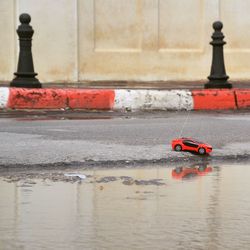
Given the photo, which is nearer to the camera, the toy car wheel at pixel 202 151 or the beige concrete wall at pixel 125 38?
the toy car wheel at pixel 202 151

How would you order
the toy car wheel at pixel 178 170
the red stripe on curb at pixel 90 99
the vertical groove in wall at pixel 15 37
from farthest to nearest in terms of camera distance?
the vertical groove in wall at pixel 15 37 < the red stripe on curb at pixel 90 99 < the toy car wheel at pixel 178 170

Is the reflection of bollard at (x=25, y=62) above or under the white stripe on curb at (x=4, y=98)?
above

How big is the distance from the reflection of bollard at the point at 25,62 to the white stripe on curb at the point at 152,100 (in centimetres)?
113

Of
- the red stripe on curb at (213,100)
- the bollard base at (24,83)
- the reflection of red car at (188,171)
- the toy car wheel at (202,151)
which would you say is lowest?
the reflection of red car at (188,171)

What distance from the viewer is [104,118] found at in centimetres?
1097

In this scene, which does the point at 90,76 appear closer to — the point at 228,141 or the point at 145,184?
the point at 228,141

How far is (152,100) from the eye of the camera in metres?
12.3

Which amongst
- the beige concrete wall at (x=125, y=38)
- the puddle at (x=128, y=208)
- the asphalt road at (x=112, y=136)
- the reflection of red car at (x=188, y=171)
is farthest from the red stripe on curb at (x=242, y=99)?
the reflection of red car at (x=188, y=171)

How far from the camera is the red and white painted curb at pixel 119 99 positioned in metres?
11.9

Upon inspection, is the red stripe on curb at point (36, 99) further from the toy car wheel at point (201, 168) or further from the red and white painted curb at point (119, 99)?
the toy car wheel at point (201, 168)

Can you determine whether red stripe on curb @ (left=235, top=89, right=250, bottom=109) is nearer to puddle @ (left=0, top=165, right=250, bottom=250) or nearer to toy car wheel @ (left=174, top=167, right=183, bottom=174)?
puddle @ (left=0, top=165, right=250, bottom=250)

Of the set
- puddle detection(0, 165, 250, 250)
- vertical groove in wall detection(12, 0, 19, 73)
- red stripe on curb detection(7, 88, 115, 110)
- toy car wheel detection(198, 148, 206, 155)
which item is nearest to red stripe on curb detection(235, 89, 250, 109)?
red stripe on curb detection(7, 88, 115, 110)

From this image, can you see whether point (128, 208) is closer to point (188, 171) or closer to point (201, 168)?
point (188, 171)

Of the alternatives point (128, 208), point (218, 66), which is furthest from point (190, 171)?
point (218, 66)
